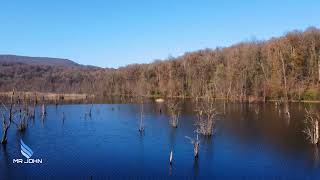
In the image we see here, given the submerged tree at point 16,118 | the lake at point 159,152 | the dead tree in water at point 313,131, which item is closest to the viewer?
the lake at point 159,152

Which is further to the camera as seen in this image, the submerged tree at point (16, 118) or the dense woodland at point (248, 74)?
the dense woodland at point (248, 74)

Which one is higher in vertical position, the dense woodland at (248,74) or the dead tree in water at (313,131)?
the dense woodland at (248,74)

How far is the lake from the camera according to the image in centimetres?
2405

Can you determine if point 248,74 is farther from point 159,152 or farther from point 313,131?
point 159,152

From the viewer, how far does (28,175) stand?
2317 centimetres

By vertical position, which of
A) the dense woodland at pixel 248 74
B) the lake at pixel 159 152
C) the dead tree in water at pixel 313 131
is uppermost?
the dense woodland at pixel 248 74

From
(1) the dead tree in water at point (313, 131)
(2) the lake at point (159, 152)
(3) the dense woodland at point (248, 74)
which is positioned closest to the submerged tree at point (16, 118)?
(2) the lake at point (159, 152)

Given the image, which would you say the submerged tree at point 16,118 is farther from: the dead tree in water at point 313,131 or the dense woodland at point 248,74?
the dense woodland at point 248,74

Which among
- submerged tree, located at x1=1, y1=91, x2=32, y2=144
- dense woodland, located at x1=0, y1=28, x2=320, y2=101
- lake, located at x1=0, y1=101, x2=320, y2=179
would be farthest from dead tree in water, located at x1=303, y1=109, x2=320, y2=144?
dense woodland, located at x1=0, y1=28, x2=320, y2=101

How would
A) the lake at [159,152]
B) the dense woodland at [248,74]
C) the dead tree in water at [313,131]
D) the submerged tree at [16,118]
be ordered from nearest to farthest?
the lake at [159,152]
the dead tree in water at [313,131]
the submerged tree at [16,118]
the dense woodland at [248,74]

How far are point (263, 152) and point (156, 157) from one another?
912 centimetres

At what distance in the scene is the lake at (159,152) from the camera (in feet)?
78.9

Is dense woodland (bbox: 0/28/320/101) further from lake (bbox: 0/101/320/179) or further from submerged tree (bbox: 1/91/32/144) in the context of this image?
lake (bbox: 0/101/320/179)

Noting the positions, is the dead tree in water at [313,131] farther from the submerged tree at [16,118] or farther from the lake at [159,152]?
the submerged tree at [16,118]
